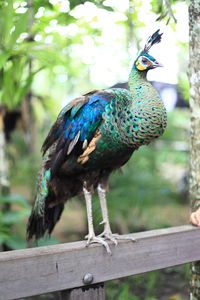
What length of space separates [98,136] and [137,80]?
0.39 meters

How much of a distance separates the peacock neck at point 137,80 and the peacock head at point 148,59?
0.08 feet

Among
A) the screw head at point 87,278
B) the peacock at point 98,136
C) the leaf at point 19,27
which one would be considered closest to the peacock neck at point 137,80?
the peacock at point 98,136

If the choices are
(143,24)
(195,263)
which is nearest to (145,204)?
(143,24)

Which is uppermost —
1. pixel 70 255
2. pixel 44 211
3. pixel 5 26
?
pixel 5 26

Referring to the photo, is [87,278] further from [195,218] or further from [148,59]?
[148,59]

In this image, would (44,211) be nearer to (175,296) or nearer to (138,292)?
(138,292)

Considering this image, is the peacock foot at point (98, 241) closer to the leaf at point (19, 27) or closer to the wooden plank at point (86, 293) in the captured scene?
the wooden plank at point (86, 293)

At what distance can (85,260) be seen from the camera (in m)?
1.81

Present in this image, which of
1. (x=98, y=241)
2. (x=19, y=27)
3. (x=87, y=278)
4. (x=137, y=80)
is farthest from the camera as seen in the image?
(x=19, y=27)

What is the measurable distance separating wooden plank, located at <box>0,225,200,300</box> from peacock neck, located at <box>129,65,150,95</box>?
2.56 feet

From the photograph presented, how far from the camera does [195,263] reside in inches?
93.4

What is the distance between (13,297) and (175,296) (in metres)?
2.35

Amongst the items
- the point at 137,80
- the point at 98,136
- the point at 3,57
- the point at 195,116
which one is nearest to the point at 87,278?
the point at 98,136

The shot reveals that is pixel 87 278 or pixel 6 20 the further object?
pixel 6 20
